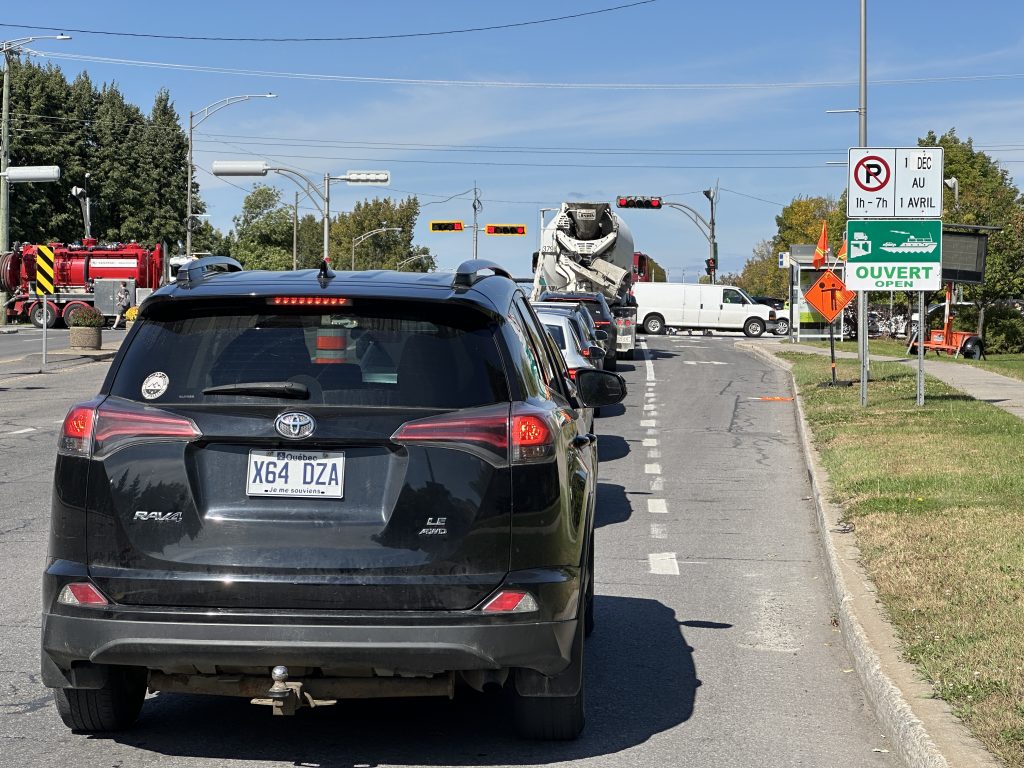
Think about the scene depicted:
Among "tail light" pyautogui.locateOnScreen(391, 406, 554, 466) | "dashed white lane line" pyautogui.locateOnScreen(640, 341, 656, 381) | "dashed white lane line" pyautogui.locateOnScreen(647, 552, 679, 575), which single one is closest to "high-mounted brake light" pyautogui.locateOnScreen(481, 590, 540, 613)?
"tail light" pyautogui.locateOnScreen(391, 406, 554, 466)

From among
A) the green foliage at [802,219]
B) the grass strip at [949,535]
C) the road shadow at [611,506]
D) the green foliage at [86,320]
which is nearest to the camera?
the grass strip at [949,535]

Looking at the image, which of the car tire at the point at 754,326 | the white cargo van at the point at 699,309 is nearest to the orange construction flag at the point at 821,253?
the white cargo van at the point at 699,309

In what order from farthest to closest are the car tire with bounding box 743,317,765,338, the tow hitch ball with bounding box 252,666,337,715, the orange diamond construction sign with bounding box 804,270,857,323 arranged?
the car tire with bounding box 743,317,765,338 → the orange diamond construction sign with bounding box 804,270,857,323 → the tow hitch ball with bounding box 252,666,337,715

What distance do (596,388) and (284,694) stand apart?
9.00ft

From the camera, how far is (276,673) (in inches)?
188

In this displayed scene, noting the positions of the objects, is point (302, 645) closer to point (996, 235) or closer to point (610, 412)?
point (610, 412)

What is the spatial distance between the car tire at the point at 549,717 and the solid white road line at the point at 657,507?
273 inches

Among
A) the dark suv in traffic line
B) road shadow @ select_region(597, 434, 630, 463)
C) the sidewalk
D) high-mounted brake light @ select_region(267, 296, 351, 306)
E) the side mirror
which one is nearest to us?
high-mounted brake light @ select_region(267, 296, 351, 306)

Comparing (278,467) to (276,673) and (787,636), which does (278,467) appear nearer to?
(276,673)

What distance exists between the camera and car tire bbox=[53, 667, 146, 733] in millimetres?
5375

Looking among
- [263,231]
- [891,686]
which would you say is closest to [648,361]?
[891,686]

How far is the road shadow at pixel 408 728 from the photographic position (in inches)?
213

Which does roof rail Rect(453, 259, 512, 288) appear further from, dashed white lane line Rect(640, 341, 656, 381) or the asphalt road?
dashed white lane line Rect(640, 341, 656, 381)

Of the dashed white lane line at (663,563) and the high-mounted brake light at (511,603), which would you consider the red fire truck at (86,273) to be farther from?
the high-mounted brake light at (511,603)
